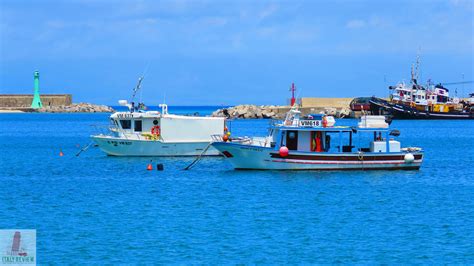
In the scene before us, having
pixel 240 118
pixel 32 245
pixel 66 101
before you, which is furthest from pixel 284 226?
pixel 66 101

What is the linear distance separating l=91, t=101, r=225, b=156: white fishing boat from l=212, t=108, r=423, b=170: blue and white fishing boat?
7436 millimetres

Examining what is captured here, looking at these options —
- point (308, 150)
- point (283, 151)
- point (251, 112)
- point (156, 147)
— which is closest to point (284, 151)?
point (283, 151)

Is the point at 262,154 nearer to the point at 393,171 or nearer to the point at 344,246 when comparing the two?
the point at 393,171

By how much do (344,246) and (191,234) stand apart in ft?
12.8

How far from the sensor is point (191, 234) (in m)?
23.2

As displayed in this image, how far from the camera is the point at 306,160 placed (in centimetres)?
3575

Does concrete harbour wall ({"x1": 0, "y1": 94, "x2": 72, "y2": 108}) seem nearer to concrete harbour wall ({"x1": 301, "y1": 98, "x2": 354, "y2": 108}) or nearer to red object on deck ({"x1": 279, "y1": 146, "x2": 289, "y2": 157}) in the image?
concrete harbour wall ({"x1": 301, "y1": 98, "x2": 354, "y2": 108})
